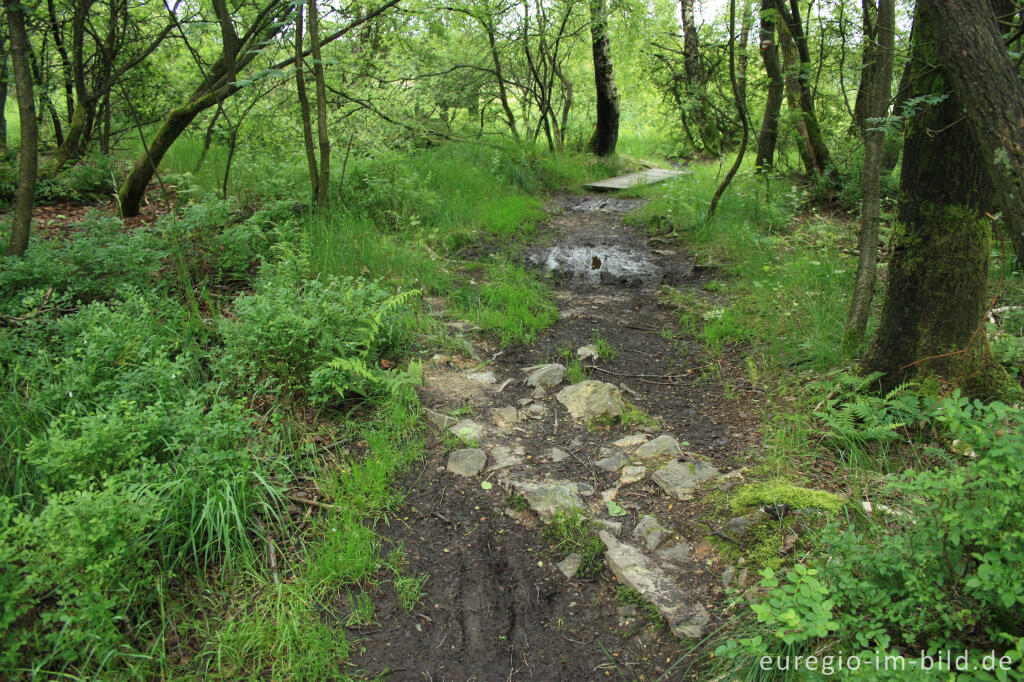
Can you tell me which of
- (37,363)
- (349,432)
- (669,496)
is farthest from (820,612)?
(37,363)

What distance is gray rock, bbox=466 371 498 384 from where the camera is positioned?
473 centimetres

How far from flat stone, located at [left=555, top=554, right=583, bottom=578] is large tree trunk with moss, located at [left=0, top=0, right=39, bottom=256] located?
16.2 ft

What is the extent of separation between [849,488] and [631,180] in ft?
30.8

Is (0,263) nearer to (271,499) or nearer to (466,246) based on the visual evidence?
(271,499)

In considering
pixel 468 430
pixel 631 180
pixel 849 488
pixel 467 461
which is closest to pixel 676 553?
pixel 849 488

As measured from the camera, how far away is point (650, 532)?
3105 millimetres

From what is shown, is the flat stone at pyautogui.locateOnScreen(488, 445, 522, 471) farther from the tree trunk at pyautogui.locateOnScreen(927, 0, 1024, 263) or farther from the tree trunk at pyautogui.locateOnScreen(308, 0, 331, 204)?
the tree trunk at pyautogui.locateOnScreen(308, 0, 331, 204)

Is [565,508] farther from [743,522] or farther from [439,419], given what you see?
[439,419]

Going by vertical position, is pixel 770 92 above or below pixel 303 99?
above

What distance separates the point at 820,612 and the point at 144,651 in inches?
108

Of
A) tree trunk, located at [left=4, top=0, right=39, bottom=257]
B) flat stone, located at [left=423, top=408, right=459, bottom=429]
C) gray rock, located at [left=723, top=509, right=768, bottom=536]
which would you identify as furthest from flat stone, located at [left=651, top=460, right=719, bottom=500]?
tree trunk, located at [left=4, top=0, right=39, bottom=257]

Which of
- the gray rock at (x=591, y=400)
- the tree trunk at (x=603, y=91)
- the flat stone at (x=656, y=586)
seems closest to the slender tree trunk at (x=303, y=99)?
the gray rock at (x=591, y=400)

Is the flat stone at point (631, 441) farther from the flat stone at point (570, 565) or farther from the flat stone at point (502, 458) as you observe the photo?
the flat stone at point (570, 565)

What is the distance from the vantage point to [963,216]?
3342 mm
